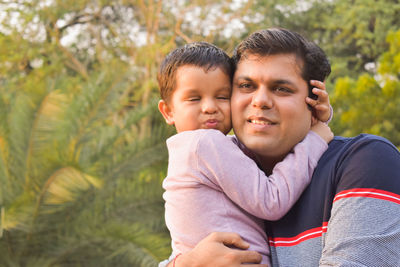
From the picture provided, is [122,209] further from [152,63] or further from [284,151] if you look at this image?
[152,63]

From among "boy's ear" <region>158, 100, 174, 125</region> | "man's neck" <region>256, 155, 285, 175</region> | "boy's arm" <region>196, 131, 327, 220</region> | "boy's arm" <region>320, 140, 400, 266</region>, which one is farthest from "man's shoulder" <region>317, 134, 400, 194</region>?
"boy's ear" <region>158, 100, 174, 125</region>

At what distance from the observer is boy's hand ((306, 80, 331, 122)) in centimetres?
194

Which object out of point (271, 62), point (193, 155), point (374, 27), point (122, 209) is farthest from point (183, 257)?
point (374, 27)

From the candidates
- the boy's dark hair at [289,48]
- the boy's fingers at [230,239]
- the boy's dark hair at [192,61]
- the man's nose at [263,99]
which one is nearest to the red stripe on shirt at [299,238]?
the boy's fingers at [230,239]

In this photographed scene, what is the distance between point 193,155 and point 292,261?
53 cm

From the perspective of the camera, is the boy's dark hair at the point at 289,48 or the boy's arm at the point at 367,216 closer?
the boy's arm at the point at 367,216

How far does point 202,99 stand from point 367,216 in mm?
940

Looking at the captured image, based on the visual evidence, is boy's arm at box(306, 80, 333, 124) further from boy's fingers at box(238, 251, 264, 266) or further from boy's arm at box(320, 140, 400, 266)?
boy's fingers at box(238, 251, 264, 266)

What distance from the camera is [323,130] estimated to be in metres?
1.97

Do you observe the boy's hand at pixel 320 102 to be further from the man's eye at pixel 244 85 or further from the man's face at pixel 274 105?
the man's eye at pixel 244 85

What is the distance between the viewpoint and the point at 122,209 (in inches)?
249

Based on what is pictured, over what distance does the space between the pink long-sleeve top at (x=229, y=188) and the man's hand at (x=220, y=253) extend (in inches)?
2.0

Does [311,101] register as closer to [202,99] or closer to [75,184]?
[202,99]

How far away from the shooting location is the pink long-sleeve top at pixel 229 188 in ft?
5.64
